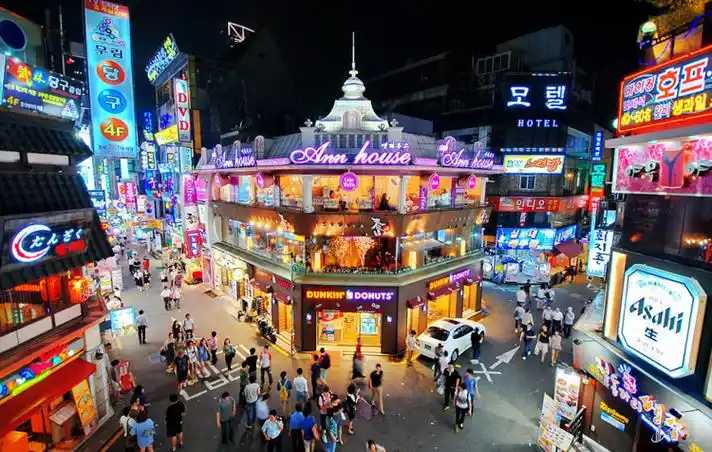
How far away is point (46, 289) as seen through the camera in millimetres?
10617

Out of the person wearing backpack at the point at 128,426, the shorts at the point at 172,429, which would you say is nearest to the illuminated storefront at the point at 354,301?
the shorts at the point at 172,429

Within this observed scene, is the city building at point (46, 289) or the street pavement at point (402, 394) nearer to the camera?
the city building at point (46, 289)

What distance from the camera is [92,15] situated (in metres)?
17.8

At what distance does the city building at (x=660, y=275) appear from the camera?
755 cm

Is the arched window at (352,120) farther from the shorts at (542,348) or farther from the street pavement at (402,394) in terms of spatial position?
the shorts at (542,348)

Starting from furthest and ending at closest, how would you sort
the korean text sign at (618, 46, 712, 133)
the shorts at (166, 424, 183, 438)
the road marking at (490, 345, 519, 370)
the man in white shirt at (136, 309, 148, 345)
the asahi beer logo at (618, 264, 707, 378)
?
1. the man in white shirt at (136, 309, 148, 345)
2. the road marking at (490, 345, 519, 370)
3. the shorts at (166, 424, 183, 438)
4. the asahi beer logo at (618, 264, 707, 378)
5. the korean text sign at (618, 46, 712, 133)

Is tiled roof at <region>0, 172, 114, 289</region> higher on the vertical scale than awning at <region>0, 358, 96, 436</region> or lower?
higher

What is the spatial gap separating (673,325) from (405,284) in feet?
33.7

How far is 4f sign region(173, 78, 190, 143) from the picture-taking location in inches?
1209

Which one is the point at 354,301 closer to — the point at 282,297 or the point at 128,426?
the point at 282,297

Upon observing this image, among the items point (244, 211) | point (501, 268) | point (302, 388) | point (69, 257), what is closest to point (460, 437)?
point (302, 388)

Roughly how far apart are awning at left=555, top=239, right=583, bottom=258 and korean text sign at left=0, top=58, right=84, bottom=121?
31184mm

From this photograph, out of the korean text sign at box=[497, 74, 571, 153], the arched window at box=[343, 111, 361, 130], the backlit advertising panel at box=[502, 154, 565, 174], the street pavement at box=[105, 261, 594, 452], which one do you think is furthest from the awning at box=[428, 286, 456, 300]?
the korean text sign at box=[497, 74, 571, 153]

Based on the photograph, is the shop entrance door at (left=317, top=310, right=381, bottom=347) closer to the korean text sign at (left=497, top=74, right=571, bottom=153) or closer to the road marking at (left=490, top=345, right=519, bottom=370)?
the road marking at (left=490, top=345, right=519, bottom=370)
